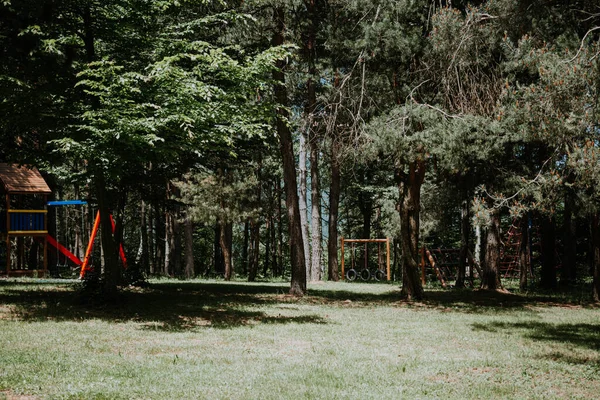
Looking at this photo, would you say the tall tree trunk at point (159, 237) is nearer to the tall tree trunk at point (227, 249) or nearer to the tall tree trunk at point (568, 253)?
the tall tree trunk at point (227, 249)

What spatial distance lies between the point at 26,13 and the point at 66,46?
1185 millimetres

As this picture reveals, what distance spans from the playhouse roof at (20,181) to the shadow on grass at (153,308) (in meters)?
6.15

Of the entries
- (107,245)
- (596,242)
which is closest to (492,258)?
(596,242)

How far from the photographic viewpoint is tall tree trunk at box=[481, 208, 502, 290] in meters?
20.0

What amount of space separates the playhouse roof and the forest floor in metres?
7.99

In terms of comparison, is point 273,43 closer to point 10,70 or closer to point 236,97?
point 236,97

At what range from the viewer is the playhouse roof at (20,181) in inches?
854

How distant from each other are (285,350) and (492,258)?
45.3 feet

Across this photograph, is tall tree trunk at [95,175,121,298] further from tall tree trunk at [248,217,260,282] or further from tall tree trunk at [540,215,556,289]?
tall tree trunk at [540,215,556,289]

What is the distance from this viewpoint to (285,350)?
8250mm

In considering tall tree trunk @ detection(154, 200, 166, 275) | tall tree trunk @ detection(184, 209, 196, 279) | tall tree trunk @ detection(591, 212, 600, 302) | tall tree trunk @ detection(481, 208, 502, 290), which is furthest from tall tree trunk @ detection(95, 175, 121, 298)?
tall tree trunk @ detection(154, 200, 166, 275)

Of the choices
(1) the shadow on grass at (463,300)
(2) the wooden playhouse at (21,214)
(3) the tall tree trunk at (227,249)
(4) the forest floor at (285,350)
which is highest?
(2) the wooden playhouse at (21,214)

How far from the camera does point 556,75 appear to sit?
8.71 metres

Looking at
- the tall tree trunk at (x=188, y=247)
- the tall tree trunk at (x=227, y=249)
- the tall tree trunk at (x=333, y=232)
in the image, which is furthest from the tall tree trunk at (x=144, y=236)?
the tall tree trunk at (x=333, y=232)
